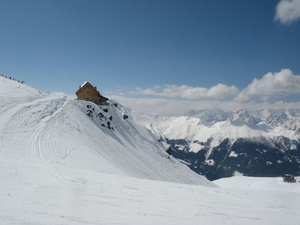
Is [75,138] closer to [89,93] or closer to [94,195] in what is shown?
[94,195]

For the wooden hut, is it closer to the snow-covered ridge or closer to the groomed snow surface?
the snow-covered ridge

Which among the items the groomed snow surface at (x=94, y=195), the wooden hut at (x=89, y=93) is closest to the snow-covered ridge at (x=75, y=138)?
the groomed snow surface at (x=94, y=195)

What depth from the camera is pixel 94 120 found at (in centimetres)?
5559

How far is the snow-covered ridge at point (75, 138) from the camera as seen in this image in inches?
1221

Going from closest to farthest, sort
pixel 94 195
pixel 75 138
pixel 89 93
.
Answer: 1. pixel 94 195
2. pixel 75 138
3. pixel 89 93

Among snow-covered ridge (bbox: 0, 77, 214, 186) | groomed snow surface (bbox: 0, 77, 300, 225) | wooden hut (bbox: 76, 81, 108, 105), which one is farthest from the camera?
wooden hut (bbox: 76, 81, 108, 105)

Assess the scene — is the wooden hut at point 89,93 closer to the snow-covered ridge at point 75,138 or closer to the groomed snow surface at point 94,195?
the snow-covered ridge at point 75,138

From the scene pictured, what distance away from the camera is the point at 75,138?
40.5 metres

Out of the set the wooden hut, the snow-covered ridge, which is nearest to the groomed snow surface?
the snow-covered ridge

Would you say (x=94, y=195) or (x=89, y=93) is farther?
(x=89, y=93)

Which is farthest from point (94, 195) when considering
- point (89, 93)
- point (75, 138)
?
point (89, 93)

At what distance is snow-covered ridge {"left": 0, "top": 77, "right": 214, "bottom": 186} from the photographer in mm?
31022

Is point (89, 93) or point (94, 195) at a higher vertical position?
point (89, 93)

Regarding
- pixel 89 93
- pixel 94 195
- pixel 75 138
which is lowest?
pixel 94 195
